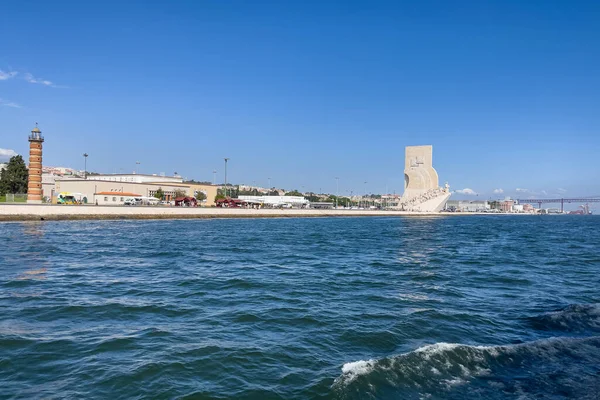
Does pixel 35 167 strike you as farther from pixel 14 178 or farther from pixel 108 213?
pixel 14 178

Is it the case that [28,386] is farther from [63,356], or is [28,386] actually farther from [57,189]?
[57,189]

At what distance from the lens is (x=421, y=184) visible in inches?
4557

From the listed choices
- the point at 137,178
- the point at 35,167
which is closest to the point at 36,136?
the point at 35,167

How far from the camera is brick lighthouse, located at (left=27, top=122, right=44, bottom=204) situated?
45.2 meters

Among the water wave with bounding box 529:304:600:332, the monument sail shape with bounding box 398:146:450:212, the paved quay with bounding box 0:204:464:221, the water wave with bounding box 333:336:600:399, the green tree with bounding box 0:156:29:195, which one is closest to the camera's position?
the water wave with bounding box 333:336:600:399

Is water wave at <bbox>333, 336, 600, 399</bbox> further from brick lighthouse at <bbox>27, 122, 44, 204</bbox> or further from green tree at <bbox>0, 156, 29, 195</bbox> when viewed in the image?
green tree at <bbox>0, 156, 29, 195</bbox>

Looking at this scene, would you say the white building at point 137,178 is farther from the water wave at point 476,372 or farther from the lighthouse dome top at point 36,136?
the water wave at point 476,372

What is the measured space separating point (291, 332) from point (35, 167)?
4800 cm

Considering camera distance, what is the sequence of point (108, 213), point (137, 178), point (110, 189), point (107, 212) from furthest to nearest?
point (137, 178) < point (110, 189) < point (107, 212) < point (108, 213)

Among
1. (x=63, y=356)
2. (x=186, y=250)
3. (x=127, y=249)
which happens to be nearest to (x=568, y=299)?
(x=63, y=356)

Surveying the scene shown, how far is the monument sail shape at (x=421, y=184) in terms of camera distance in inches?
4318

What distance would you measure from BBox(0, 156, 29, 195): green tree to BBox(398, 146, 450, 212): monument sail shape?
280ft

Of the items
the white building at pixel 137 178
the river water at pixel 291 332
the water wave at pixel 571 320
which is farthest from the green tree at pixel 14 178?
the water wave at pixel 571 320

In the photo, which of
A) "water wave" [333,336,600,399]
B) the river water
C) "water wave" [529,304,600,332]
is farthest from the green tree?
"water wave" [529,304,600,332]
